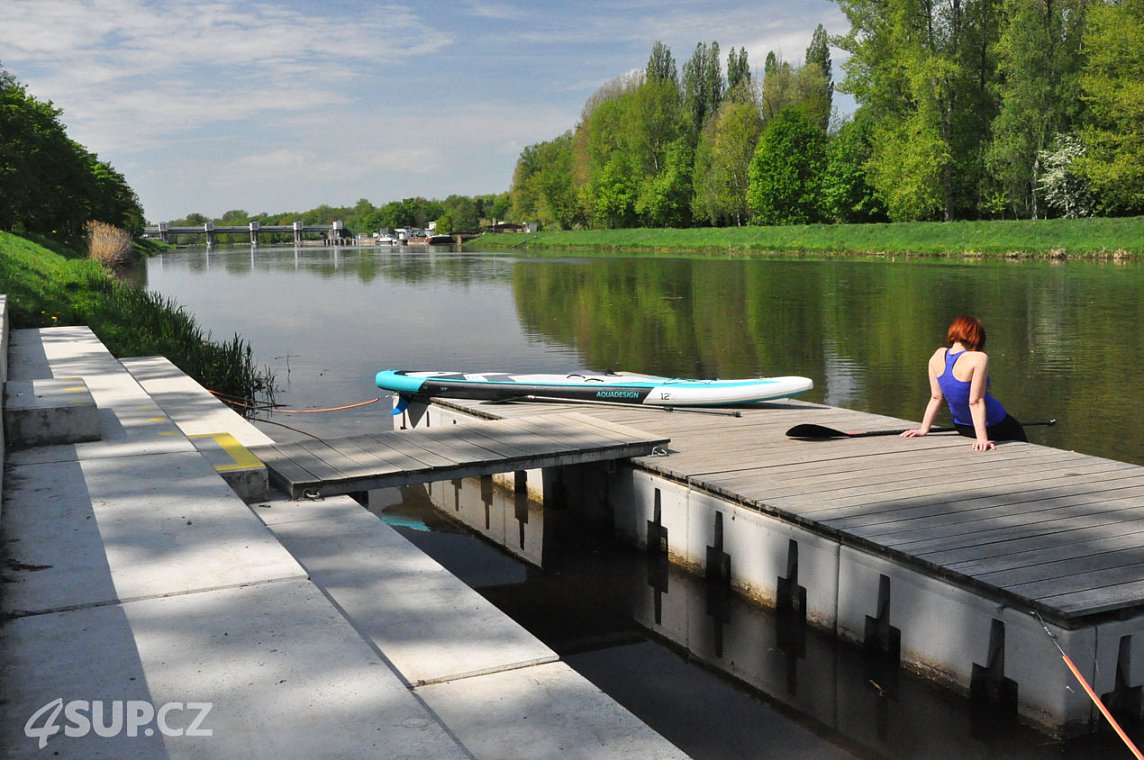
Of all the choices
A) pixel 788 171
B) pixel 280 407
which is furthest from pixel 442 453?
pixel 788 171

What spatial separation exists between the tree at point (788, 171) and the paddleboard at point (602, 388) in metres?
53.9

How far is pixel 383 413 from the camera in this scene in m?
13.2

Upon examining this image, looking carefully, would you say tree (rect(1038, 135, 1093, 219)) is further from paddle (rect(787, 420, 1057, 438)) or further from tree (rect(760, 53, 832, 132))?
paddle (rect(787, 420, 1057, 438))

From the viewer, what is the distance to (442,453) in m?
7.22

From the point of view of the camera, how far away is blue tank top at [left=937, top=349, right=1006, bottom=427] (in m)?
7.37

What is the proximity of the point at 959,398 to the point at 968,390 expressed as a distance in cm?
15

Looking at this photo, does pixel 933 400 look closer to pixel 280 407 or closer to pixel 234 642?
pixel 234 642

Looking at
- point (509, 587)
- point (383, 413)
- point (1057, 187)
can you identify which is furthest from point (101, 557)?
point (1057, 187)

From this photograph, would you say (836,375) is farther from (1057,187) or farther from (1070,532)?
(1057,187)

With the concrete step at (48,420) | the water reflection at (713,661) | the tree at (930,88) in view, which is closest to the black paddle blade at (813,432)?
the water reflection at (713,661)

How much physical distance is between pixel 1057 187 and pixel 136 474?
45920 millimetres
